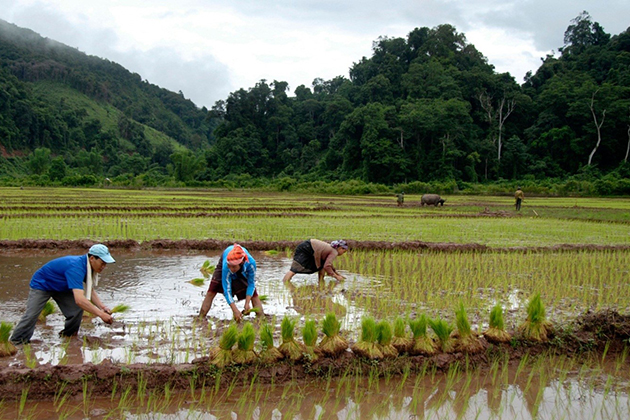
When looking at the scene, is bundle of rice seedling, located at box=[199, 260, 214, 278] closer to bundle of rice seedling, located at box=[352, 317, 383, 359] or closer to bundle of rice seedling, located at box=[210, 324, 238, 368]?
bundle of rice seedling, located at box=[210, 324, 238, 368]

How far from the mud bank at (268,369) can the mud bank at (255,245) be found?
531 centimetres

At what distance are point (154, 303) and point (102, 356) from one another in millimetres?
1641

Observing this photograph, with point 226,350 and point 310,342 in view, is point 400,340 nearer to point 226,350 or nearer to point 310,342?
point 310,342

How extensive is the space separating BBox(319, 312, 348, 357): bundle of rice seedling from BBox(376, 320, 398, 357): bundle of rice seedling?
289mm

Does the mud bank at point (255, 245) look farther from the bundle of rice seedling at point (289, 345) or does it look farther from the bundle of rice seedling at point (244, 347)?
the bundle of rice seedling at point (244, 347)

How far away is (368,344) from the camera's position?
13.7 ft

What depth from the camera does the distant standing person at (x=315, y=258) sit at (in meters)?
6.63

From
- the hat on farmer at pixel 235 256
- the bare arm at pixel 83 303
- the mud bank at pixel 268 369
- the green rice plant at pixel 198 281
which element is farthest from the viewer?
the green rice plant at pixel 198 281

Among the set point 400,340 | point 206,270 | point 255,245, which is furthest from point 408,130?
point 400,340

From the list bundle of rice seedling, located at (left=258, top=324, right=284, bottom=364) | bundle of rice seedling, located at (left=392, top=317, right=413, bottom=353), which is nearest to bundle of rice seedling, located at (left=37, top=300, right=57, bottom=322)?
bundle of rice seedling, located at (left=258, top=324, right=284, bottom=364)

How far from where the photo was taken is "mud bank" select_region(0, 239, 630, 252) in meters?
9.37

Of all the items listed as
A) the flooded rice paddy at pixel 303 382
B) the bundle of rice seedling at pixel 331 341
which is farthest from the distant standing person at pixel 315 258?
the bundle of rice seedling at pixel 331 341

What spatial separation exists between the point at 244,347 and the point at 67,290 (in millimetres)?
1841

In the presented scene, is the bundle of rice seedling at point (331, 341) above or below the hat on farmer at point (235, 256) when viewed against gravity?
below
